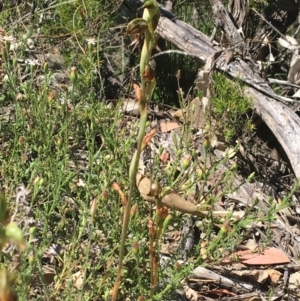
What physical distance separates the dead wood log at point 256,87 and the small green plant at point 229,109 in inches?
3.1

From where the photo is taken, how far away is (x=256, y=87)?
10.0ft

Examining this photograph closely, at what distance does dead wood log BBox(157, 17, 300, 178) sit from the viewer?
2803 mm

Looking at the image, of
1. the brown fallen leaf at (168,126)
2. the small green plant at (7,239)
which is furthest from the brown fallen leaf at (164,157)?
the small green plant at (7,239)

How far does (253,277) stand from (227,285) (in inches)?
5.7

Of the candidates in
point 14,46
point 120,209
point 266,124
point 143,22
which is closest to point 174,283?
point 120,209

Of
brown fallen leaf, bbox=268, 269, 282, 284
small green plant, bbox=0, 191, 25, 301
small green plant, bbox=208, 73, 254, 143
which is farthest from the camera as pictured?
small green plant, bbox=208, 73, 254, 143

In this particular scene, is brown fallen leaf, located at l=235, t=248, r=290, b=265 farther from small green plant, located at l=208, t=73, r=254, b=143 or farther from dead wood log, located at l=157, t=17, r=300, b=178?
small green plant, located at l=208, t=73, r=254, b=143

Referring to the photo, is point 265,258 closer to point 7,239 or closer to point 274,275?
point 274,275

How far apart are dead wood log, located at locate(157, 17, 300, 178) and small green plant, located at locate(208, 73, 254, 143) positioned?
8 cm

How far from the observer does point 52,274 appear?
6.85 feet

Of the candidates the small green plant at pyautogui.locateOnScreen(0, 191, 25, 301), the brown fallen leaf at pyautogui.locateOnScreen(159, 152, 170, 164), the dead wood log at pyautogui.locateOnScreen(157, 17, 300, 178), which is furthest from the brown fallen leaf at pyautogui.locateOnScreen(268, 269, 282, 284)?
the small green plant at pyautogui.locateOnScreen(0, 191, 25, 301)

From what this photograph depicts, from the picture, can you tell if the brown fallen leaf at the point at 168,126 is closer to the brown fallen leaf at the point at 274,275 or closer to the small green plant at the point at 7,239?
the brown fallen leaf at the point at 274,275

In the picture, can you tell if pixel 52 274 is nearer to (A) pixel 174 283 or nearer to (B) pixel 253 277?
(A) pixel 174 283

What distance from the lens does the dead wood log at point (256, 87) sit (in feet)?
9.20
